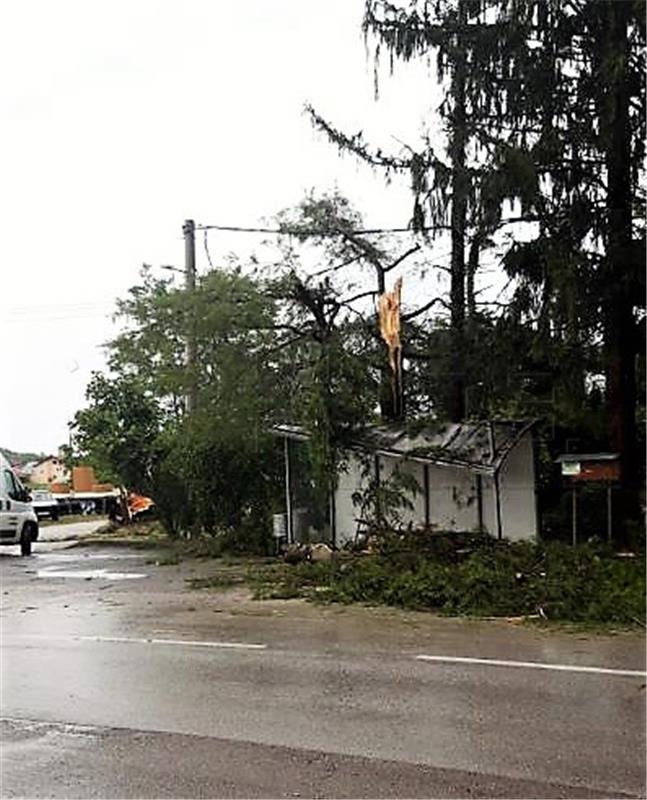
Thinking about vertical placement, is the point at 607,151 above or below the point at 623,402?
above

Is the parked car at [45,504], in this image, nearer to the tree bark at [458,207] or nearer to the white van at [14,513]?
the white van at [14,513]

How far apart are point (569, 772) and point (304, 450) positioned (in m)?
16.3

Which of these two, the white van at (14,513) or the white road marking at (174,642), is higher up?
the white van at (14,513)

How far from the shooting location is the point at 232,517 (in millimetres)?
24547

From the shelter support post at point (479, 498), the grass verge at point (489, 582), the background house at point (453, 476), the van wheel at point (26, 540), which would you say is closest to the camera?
the grass verge at point (489, 582)

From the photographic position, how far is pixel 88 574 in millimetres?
19609

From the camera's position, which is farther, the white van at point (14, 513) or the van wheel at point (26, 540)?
the van wheel at point (26, 540)

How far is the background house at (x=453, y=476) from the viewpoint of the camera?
1870 cm

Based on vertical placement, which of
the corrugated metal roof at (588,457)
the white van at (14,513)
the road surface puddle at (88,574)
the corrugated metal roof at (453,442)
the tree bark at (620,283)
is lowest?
the road surface puddle at (88,574)

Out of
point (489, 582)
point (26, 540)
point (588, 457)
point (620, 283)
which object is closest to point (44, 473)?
point (26, 540)

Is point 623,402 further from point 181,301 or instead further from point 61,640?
point 181,301

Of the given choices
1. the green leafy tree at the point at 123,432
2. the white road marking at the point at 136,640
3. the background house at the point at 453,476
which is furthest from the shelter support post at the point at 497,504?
the green leafy tree at the point at 123,432

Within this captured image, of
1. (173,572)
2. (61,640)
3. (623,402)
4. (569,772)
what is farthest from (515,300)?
(569,772)

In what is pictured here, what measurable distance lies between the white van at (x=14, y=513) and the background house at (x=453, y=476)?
782 centimetres
